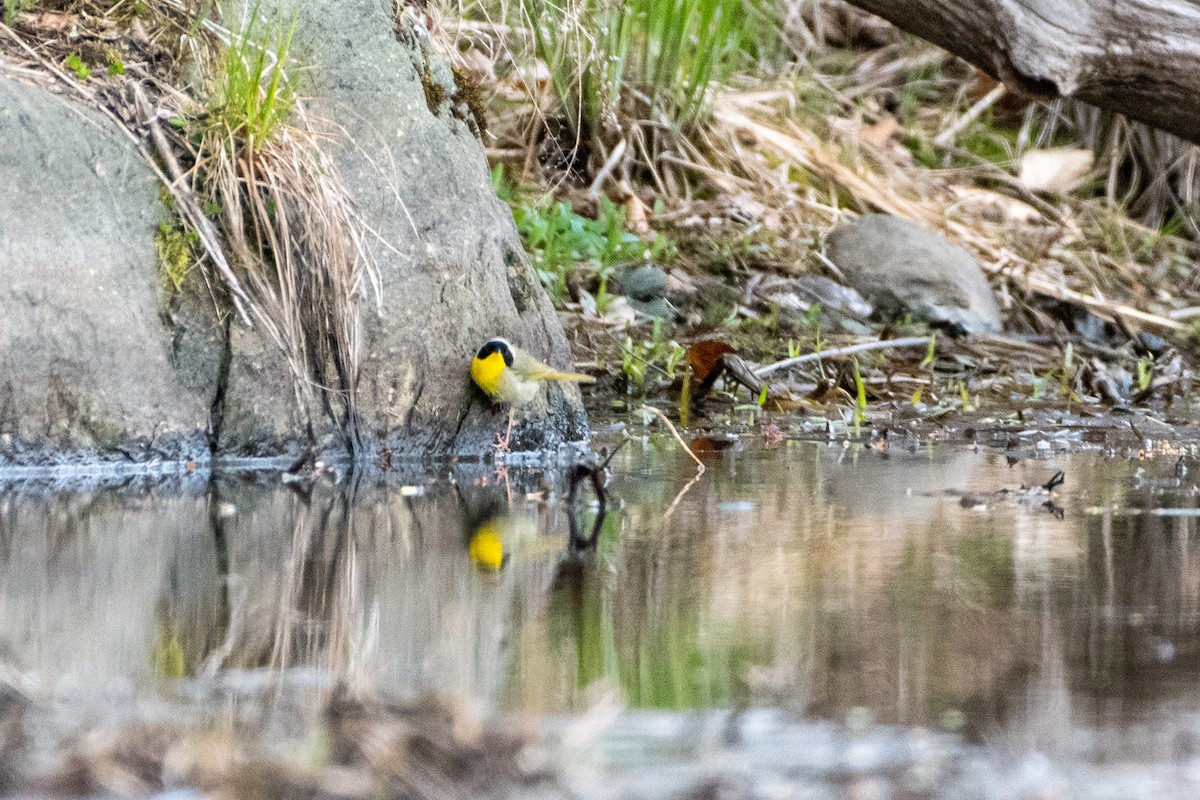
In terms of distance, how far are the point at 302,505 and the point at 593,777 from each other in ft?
7.35

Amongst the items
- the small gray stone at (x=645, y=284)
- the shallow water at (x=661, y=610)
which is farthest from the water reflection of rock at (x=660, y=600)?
the small gray stone at (x=645, y=284)

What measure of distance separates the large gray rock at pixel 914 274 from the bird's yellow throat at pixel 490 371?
3.55 metres

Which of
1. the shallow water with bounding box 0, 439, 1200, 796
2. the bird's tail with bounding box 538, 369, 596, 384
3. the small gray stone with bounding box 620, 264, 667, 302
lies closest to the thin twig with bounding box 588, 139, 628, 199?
the small gray stone with bounding box 620, 264, 667, 302

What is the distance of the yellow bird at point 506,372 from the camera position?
471 cm

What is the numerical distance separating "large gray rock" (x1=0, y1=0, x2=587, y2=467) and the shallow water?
0.37 meters

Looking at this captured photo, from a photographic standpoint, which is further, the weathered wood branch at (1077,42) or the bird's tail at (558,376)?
the weathered wood branch at (1077,42)

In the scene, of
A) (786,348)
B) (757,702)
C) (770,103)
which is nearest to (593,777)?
(757,702)

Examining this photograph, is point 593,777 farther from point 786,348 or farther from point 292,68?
point 786,348

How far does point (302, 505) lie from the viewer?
12.7 feet

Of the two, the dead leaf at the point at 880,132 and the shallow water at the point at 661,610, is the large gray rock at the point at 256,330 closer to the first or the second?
the shallow water at the point at 661,610

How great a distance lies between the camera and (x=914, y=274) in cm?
780

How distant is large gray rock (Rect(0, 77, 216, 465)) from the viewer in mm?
4293

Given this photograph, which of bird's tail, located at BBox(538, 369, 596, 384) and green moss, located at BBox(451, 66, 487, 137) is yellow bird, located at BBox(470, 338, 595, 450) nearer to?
bird's tail, located at BBox(538, 369, 596, 384)

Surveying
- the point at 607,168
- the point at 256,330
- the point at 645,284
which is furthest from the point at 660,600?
the point at 607,168
